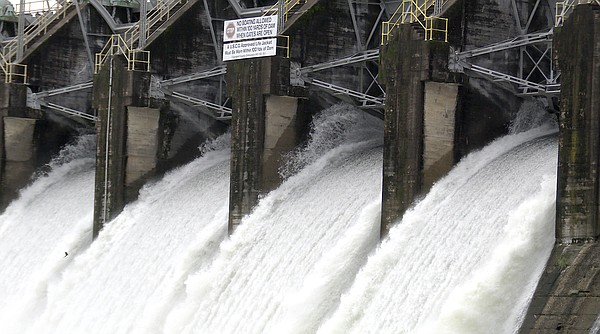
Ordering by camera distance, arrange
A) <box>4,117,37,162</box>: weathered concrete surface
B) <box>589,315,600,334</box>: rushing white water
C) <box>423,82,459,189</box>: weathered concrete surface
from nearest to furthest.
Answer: <box>589,315,600,334</box>: rushing white water → <box>423,82,459,189</box>: weathered concrete surface → <box>4,117,37,162</box>: weathered concrete surface

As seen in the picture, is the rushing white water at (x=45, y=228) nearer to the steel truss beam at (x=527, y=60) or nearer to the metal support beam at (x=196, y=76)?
the metal support beam at (x=196, y=76)

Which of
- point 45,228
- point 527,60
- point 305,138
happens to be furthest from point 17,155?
point 527,60

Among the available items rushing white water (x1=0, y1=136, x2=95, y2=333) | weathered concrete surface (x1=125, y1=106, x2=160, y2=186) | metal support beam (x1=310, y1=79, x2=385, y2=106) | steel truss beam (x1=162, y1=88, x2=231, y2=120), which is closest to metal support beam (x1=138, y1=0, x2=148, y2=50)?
steel truss beam (x1=162, y1=88, x2=231, y2=120)

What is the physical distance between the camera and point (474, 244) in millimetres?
31031

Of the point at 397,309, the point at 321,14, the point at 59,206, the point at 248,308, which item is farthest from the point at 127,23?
the point at 397,309

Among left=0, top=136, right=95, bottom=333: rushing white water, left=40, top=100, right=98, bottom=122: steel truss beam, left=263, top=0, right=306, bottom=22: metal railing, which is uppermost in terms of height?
left=263, top=0, right=306, bottom=22: metal railing

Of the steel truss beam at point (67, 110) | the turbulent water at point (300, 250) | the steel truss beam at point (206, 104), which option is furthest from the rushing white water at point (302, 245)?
the steel truss beam at point (67, 110)

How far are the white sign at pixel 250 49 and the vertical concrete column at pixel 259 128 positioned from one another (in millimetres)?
207

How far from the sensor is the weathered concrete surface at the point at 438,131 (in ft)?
118

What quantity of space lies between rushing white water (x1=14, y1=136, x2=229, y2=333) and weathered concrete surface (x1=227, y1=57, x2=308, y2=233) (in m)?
1.32

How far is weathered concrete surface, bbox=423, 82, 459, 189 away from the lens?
35906mm

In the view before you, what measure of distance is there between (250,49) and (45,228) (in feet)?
35.0

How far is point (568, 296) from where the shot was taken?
27.6m

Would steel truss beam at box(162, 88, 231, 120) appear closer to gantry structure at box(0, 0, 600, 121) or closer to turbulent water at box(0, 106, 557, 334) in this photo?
gantry structure at box(0, 0, 600, 121)
